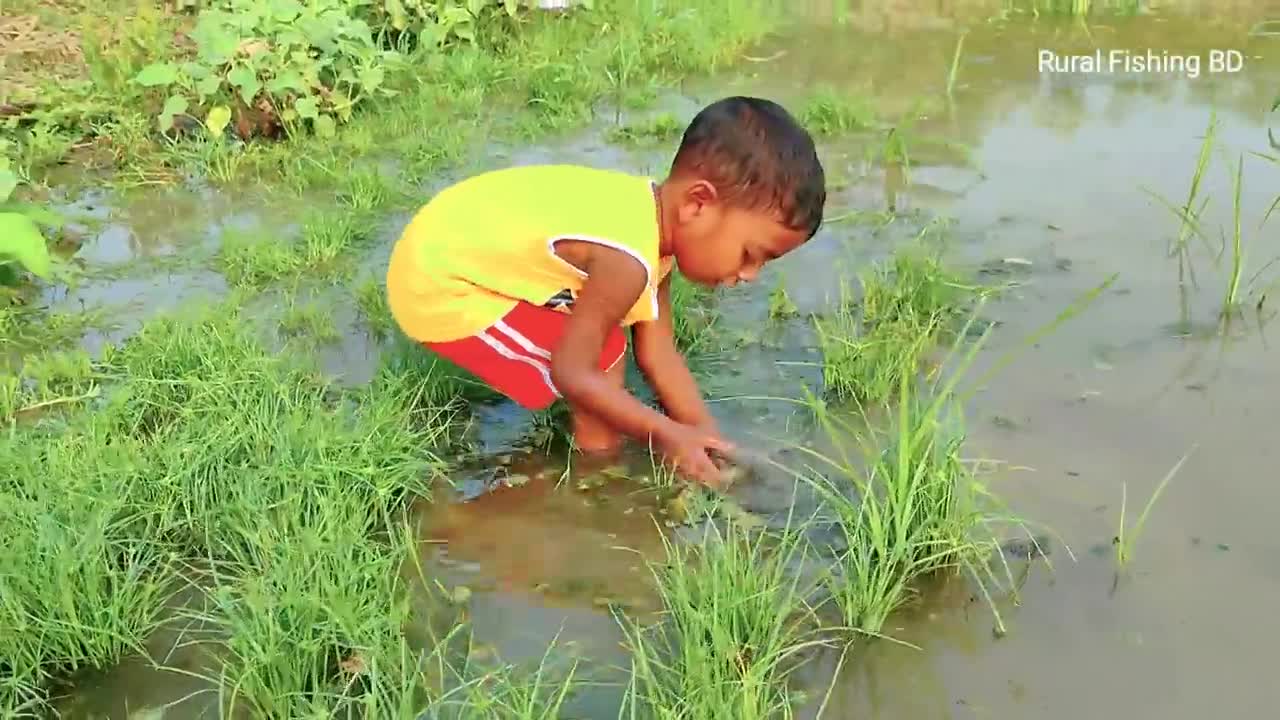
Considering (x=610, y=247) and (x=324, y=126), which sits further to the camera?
(x=324, y=126)

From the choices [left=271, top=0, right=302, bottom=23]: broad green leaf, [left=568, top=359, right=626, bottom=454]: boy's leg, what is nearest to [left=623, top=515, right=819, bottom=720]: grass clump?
[left=568, top=359, right=626, bottom=454]: boy's leg

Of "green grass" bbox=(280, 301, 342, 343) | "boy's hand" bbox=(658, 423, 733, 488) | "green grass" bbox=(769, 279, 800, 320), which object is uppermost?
"green grass" bbox=(280, 301, 342, 343)

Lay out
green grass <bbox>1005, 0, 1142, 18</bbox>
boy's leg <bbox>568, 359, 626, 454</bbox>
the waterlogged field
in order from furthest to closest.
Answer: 1. green grass <bbox>1005, 0, 1142, 18</bbox>
2. boy's leg <bbox>568, 359, 626, 454</bbox>
3. the waterlogged field

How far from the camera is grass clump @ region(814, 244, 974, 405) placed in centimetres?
285

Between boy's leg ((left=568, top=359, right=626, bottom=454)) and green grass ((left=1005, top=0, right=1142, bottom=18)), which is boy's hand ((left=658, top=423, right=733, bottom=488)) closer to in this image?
boy's leg ((left=568, top=359, right=626, bottom=454))

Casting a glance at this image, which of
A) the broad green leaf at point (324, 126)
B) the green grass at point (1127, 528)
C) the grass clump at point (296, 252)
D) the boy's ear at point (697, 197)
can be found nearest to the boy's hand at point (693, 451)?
the boy's ear at point (697, 197)

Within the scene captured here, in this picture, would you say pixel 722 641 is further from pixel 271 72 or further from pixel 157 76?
pixel 157 76

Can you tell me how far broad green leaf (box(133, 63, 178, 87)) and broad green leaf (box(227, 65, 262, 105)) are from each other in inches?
9.5

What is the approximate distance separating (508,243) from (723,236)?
51cm

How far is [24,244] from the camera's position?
10.6 ft

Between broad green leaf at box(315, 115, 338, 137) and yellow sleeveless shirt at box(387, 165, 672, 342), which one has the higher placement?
yellow sleeveless shirt at box(387, 165, 672, 342)

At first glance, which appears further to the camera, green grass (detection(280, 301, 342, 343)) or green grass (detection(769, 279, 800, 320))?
green grass (detection(769, 279, 800, 320))

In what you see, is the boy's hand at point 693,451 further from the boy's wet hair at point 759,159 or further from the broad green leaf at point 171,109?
the broad green leaf at point 171,109

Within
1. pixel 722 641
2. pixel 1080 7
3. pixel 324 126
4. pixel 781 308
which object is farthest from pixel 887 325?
pixel 1080 7
